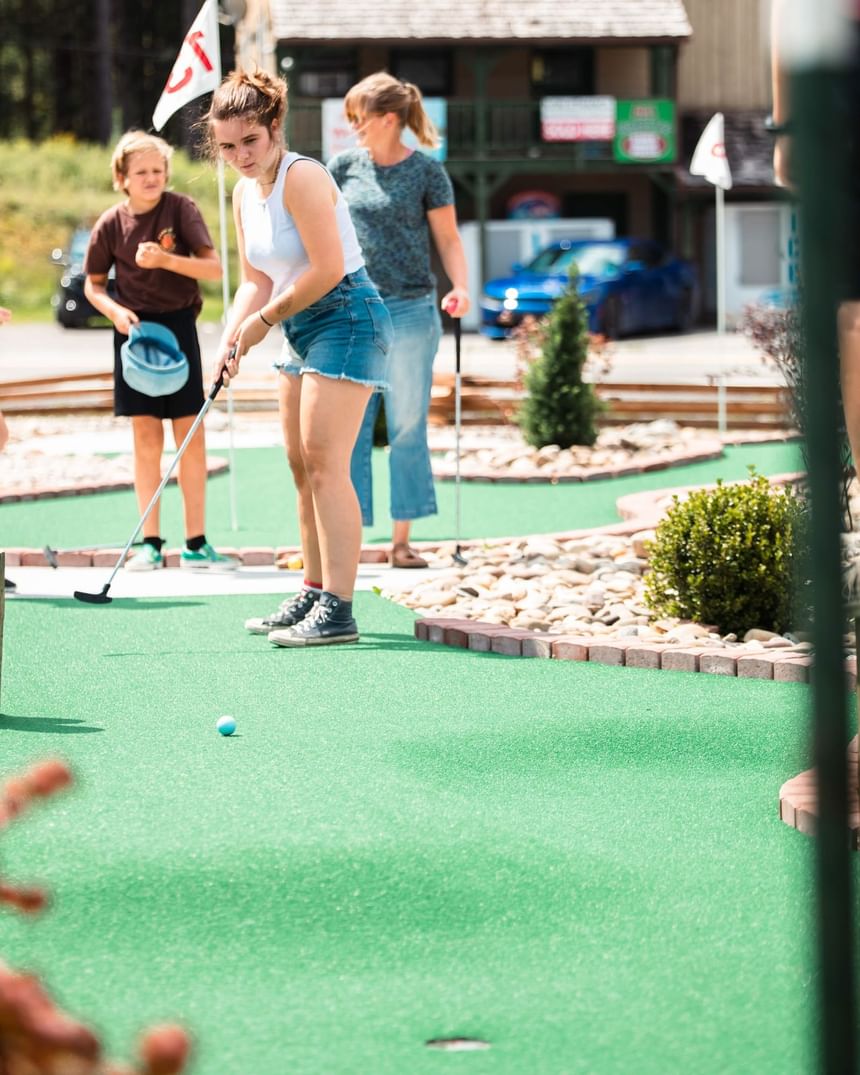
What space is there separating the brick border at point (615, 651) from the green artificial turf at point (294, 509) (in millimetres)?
2463

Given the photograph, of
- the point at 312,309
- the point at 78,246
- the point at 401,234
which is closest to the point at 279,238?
the point at 312,309

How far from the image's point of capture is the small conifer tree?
11.3 meters

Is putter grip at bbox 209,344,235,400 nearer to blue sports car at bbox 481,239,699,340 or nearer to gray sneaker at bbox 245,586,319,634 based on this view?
gray sneaker at bbox 245,586,319,634

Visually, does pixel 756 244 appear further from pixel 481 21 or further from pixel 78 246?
pixel 78 246

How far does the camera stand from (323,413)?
17.2 ft

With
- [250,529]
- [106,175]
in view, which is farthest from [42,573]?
[106,175]

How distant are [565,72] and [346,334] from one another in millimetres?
28964

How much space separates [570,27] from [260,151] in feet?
88.8

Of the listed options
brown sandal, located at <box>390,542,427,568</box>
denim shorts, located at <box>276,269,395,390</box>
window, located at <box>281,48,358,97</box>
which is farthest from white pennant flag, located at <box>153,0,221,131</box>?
window, located at <box>281,48,358,97</box>

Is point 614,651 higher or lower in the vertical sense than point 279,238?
lower

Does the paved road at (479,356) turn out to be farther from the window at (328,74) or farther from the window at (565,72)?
the window at (565,72)

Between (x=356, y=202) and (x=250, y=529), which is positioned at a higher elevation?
(x=356, y=202)

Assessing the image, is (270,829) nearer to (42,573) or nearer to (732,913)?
(732,913)

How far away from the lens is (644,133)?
31.4m
